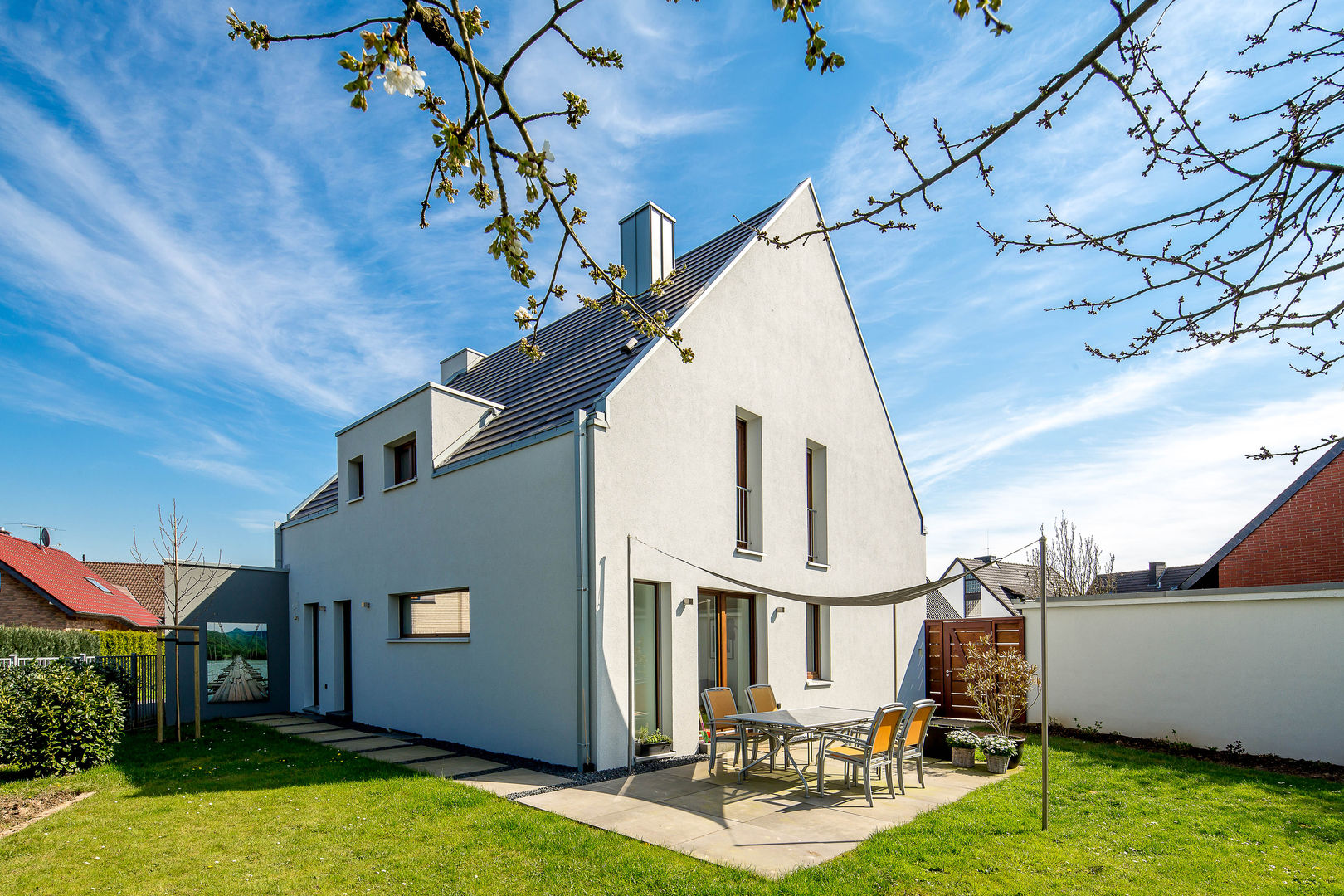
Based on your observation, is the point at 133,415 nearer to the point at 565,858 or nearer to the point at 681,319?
the point at 681,319

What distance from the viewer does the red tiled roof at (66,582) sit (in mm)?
21812

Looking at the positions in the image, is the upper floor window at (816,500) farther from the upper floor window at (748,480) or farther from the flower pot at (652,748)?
the flower pot at (652,748)

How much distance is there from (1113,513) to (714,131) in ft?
32.2

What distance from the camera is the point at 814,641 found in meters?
Answer: 12.7

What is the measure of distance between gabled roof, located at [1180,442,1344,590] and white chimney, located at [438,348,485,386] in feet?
63.1

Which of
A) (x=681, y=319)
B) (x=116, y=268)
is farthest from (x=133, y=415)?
(x=681, y=319)

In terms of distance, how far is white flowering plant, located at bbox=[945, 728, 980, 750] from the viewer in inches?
366

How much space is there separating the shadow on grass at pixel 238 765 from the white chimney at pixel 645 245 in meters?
8.29

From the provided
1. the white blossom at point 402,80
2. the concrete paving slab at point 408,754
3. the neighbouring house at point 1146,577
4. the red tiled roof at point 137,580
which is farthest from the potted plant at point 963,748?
the red tiled roof at point 137,580

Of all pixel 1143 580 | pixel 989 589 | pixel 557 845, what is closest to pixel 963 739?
pixel 557 845

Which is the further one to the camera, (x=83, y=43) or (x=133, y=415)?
(x=133, y=415)

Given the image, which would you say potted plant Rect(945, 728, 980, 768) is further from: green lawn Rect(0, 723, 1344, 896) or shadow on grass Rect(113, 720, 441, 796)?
shadow on grass Rect(113, 720, 441, 796)

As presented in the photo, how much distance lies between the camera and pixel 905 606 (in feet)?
50.7

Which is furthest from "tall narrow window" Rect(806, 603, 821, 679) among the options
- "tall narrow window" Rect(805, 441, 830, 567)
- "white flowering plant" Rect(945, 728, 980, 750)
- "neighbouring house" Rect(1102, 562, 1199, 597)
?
"neighbouring house" Rect(1102, 562, 1199, 597)
